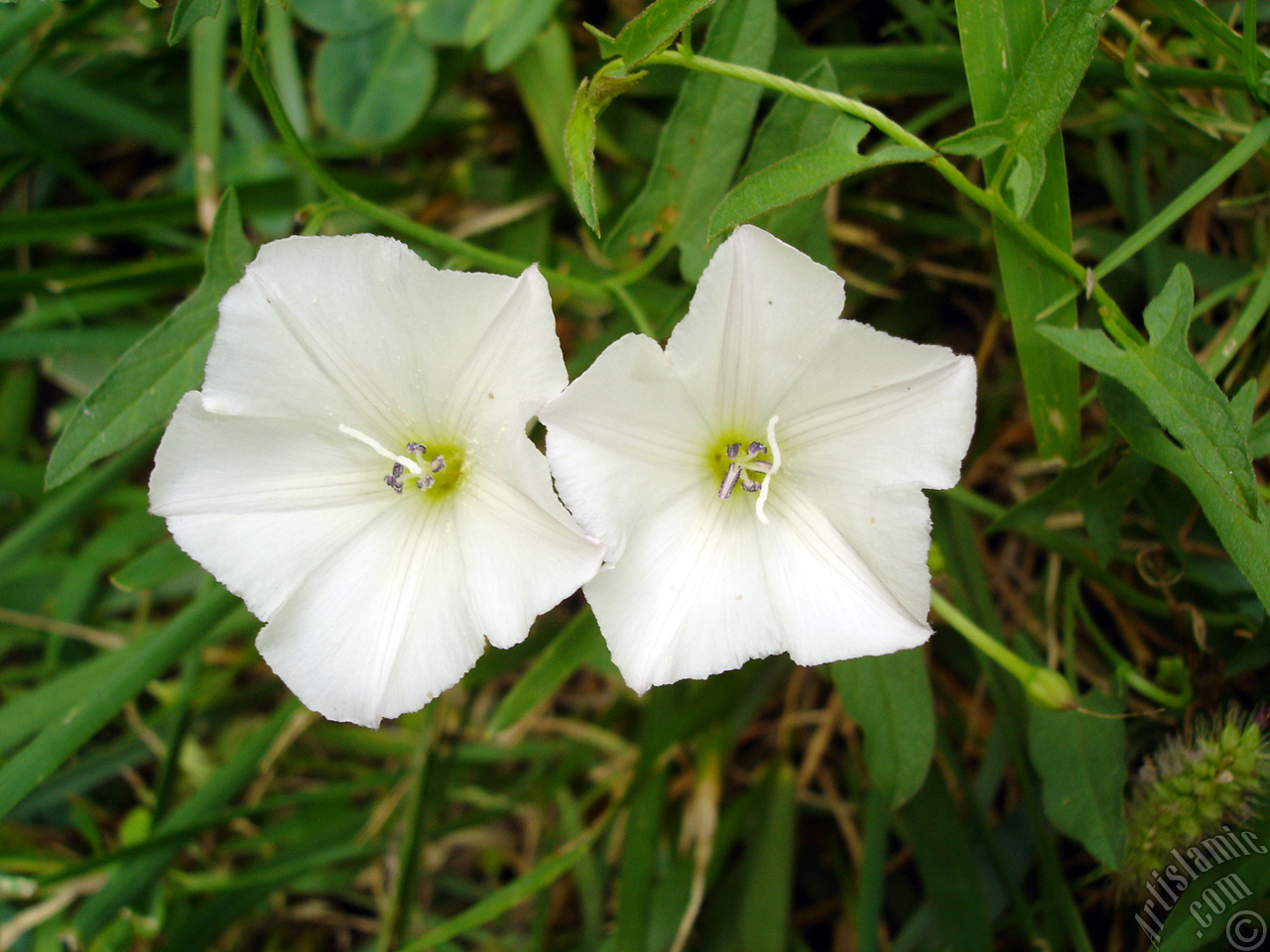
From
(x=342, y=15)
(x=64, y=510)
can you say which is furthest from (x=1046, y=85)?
(x=64, y=510)

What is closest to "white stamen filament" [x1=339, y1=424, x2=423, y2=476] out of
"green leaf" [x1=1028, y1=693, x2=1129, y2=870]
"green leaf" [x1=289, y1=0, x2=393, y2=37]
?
"green leaf" [x1=1028, y1=693, x2=1129, y2=870]

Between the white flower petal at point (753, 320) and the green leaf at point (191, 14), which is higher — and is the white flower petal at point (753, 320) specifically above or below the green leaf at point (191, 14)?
A: below

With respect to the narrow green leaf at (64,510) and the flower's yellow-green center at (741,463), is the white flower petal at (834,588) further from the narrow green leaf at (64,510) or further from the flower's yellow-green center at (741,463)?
the narrow green leaf at (64,510)

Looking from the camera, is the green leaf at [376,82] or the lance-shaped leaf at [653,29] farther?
the green leaf at [376,82]

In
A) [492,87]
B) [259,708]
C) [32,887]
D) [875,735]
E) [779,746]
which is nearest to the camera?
[875,735]

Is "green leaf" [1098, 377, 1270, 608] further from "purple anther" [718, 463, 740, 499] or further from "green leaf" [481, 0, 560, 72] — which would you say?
"green leaf" [481, 0, 560, 72]

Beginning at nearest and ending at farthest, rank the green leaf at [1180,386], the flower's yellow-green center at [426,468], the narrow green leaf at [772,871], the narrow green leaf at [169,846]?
the green leaf at [1180,386] → the flower's yellow-green center at [426,468] → the narrow green leaf at [169,846] → the narrow green leaf at [772,871]

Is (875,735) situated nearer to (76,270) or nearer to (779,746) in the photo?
(779,746)

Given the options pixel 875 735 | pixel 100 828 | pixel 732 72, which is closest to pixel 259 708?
pixel 100 828

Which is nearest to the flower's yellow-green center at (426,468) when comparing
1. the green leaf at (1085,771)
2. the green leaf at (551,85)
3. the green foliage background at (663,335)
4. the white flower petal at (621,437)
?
the white flower petal at (621,437)
